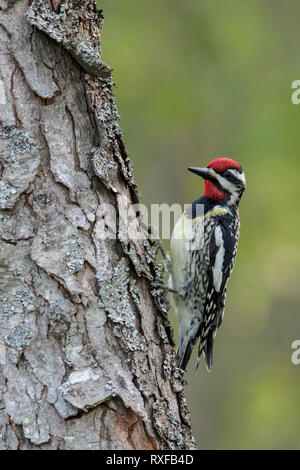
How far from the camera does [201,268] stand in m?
4.37

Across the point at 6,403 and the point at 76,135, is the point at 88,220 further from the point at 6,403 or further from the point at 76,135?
the point at 6,403

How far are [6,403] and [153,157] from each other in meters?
4.86

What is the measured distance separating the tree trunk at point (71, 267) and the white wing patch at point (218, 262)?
155 cm

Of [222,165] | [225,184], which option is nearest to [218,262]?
Answer: [225,184]

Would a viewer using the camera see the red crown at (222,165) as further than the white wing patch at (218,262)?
Yes

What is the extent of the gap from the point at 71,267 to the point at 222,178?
2.18 metres

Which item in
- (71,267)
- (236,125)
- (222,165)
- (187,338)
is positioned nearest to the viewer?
(71,267)

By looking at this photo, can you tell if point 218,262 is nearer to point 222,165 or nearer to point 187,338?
point 187,338

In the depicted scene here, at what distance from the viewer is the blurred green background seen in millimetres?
6289

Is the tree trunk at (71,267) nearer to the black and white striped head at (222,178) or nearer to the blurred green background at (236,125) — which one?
the black and white striped head at (222,178)

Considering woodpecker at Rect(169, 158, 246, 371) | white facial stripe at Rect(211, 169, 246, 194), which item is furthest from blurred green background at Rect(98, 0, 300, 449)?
woodpecker at Rect(169, 158, 246, 371)

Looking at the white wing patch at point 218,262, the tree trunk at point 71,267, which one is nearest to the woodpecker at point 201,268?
the white wing patch at point 218,262

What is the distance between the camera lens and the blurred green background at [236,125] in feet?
20.6

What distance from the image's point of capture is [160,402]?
2592 millimetres
